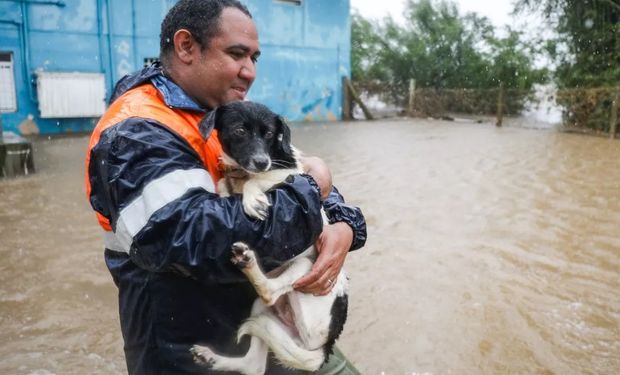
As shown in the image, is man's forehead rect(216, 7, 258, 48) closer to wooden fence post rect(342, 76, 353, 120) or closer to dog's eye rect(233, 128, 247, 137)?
dog's eye rect(233, 128, 247, 137)

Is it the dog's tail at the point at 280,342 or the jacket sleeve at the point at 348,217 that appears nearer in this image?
the dog's tail at the point at 280,342

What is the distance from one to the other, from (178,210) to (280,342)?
74 cm

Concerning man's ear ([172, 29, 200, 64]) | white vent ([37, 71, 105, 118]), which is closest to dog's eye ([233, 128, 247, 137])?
man's ear ([172, 29, 200, 64])

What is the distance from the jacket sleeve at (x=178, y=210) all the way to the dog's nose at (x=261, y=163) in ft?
1.51

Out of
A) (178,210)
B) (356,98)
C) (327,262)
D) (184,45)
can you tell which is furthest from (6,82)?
(178,210)

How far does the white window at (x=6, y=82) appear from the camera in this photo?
14.4 metres

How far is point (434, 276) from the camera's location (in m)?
4.87

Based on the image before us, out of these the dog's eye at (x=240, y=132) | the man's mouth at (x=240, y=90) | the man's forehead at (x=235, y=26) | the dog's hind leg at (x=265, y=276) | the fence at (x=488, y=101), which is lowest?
the fence at (x=488, y=101)

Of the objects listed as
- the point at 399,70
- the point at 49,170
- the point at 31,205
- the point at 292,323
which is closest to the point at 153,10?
the point at 49,170

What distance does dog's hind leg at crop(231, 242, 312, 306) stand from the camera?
1552 mm

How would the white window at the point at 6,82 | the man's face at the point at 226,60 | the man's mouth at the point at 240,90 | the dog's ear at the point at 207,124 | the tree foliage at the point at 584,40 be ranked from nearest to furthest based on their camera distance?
the dog's ear at the point at 207,124
the man's face at the point at 226,60
the man's mouth at the point at 240,90
the white window at the point at 6,82
the tree foliage at the point at 584,40

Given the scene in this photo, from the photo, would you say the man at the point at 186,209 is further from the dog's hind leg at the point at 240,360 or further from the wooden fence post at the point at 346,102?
the wooden fence post at the point at 346,102

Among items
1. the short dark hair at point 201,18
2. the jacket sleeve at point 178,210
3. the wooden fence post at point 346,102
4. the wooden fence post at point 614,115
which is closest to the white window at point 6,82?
the wooden fence post at point 346,102

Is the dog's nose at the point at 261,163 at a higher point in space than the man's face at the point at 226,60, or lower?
lower
